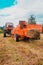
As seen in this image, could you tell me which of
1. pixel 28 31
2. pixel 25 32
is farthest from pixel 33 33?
pixel 25 32

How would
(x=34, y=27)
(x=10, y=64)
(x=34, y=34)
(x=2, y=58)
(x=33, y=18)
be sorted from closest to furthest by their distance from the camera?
(x=10, y=64) < (x=2, y=58) < (x=34, y=34) < (x=34, y=27) < (x=33, y=18)

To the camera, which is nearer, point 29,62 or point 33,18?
point 29,62

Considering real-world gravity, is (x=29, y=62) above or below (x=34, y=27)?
below

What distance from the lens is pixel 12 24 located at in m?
25.2

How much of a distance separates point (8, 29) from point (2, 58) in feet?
53.5

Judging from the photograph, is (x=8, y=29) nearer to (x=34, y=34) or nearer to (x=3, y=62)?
(x=34, y=34)

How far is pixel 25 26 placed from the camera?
17.8 m

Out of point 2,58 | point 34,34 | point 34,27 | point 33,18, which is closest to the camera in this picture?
point 2,58

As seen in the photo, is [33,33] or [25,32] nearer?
[33,33]

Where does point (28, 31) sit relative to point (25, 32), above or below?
above

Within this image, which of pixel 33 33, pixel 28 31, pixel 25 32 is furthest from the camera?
pixel 25 32

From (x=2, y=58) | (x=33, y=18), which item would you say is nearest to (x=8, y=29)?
(x=2, y=58)

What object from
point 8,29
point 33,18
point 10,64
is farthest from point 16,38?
point 33,18

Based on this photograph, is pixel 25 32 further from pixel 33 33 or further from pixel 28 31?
pixel 33 33
